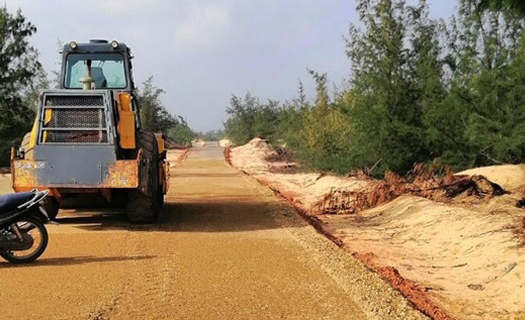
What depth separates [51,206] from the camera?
10.8 m

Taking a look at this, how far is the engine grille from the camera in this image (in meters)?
10.1

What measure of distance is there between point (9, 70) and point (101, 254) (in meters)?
25.5

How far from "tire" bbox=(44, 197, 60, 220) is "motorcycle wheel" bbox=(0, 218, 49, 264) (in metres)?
3.09

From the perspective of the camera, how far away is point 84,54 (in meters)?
11.9

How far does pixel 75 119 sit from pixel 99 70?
2.09m

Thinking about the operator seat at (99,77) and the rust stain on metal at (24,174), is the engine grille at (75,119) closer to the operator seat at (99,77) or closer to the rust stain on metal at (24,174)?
the rust stain on metal at (24,174)

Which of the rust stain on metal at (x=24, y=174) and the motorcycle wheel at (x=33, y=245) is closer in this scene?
the motorcycle wheel at (x=33, y=245)

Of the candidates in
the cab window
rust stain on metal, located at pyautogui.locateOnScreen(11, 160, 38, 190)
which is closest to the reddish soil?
rust stain on metal, located at pyautogui.locateOnScreen(11, 160, 38, 190)

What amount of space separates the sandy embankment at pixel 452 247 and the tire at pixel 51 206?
5.49m

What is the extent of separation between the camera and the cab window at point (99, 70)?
11.8 m

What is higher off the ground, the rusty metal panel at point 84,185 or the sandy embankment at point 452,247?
the rusty metal panel at point 84,185

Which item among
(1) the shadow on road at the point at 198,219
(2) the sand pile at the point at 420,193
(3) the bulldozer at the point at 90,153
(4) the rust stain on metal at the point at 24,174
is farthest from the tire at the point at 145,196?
(2) the sand pile at the point at 420,193

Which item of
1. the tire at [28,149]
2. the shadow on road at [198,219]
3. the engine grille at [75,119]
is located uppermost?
the engine grille at [75,119]

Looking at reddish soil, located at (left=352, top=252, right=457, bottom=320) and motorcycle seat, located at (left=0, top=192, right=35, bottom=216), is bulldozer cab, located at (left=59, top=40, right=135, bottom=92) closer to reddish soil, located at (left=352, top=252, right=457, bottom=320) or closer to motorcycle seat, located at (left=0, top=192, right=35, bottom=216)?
motorcycle seat, located at (left=0, top=192, right=35, bottom=216)
